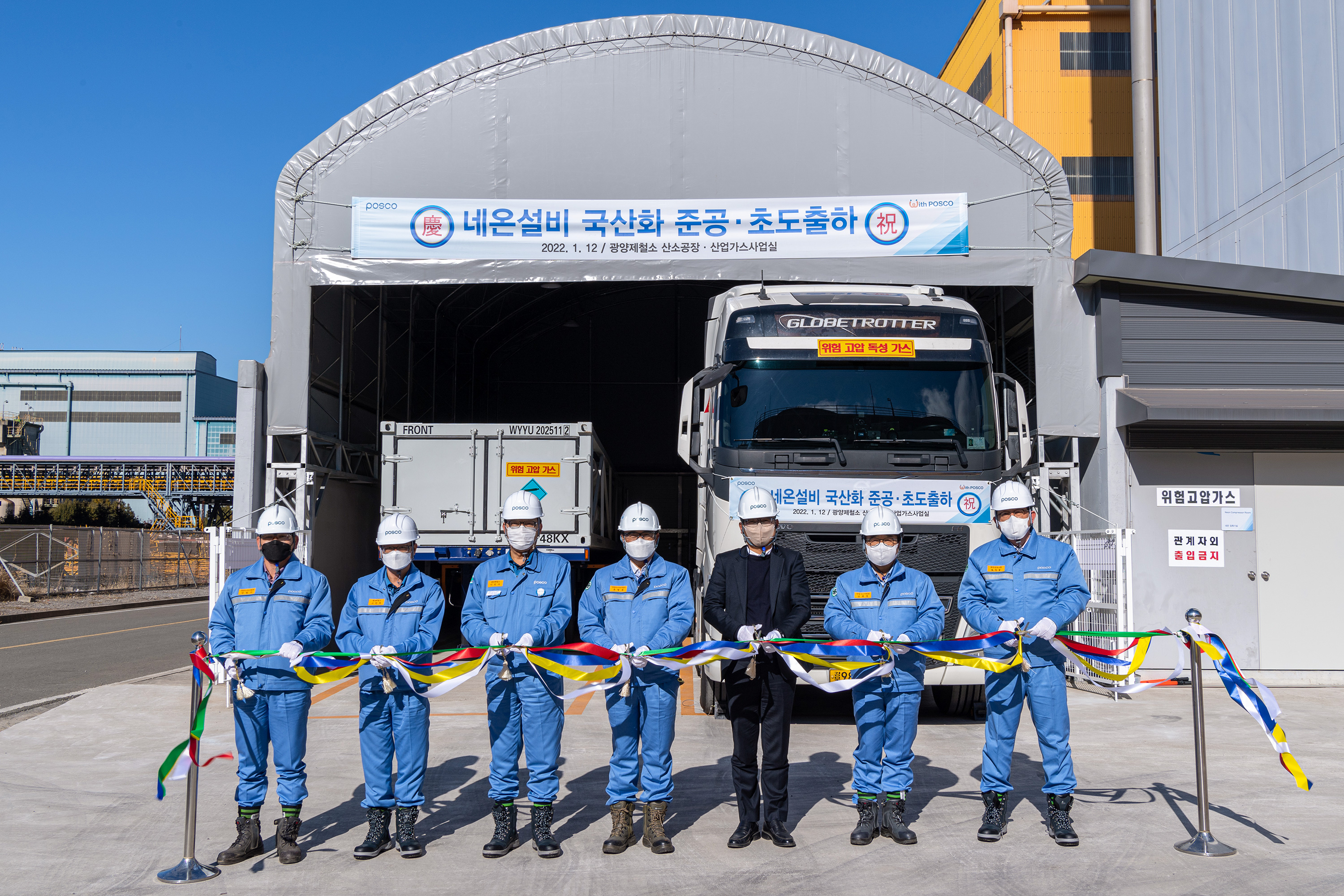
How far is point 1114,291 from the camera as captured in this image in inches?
534

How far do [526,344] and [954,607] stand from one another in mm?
17539

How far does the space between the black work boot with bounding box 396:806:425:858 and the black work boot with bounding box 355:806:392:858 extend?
0.28 feet

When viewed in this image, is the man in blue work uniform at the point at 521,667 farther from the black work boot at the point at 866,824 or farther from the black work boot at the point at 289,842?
the black work boot at the point at 866,824

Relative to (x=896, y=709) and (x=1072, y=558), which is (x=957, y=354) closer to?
(x=1072, y=558)

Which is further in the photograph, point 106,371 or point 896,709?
point 106,371

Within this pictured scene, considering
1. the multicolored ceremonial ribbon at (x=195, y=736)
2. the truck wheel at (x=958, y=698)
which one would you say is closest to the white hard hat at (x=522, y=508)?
the multicolored ceremonial ribbon at (x=195, y=736)

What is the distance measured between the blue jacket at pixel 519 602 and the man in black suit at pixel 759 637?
0.94 meters

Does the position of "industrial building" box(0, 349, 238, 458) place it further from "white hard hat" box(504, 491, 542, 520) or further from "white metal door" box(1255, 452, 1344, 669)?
"white hard hat" box(504, 491, 542, 520)

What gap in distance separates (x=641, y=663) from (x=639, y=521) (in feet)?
2.97

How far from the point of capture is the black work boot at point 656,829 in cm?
601

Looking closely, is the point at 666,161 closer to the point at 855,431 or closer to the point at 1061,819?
the point at 855,431

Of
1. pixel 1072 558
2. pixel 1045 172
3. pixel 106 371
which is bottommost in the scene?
pixel 1072 558

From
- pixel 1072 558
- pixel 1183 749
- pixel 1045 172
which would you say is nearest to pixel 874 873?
pixel 1072 558

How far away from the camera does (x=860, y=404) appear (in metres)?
9.36
